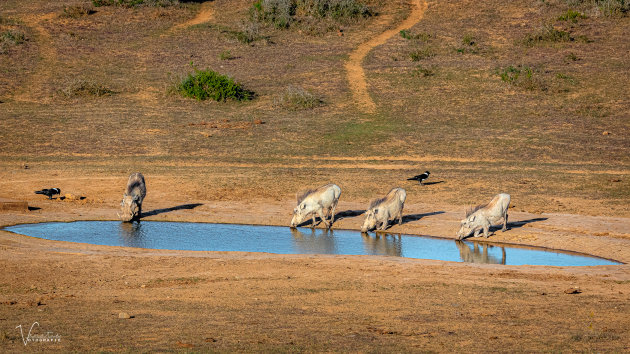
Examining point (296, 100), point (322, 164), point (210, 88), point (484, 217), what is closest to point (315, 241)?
point (484, 217)

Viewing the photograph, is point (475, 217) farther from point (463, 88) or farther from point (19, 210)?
point (463, 88)

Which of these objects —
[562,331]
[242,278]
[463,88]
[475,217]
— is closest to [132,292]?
[242,278]

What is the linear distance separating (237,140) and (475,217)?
15054 mm

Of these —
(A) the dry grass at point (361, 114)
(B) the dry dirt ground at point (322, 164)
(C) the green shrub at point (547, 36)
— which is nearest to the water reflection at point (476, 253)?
(B) the dry dirt ground at point (322, 164)

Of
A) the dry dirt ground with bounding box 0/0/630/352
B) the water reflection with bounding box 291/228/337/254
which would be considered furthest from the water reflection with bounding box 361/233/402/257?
the dry dirt ground with bounding box 0/0/630/352

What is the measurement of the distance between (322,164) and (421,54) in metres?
18.7

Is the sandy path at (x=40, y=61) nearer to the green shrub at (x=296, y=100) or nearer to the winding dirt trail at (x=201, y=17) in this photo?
the winding dirt trail at (x=201, y=17)

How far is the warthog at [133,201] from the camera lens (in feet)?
71.1

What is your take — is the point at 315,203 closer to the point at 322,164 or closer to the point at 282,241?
the point at 282,241

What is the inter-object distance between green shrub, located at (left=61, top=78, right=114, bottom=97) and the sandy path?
172 centimetres

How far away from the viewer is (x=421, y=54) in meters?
46.1

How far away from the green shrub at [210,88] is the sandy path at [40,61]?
7.47 meters

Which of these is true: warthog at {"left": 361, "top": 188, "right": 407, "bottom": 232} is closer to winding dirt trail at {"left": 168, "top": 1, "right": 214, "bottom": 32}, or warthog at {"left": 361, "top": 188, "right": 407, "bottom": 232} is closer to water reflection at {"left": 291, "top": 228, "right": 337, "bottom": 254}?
water reflection at {"left": 291, "top": 228, "right": 337, "bottom": 254}

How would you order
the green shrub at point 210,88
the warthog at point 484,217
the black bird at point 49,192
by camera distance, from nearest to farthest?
1. the warthog at point 484,217
2. the black bird at point 49,192
3. the green shrub at point 210,88
